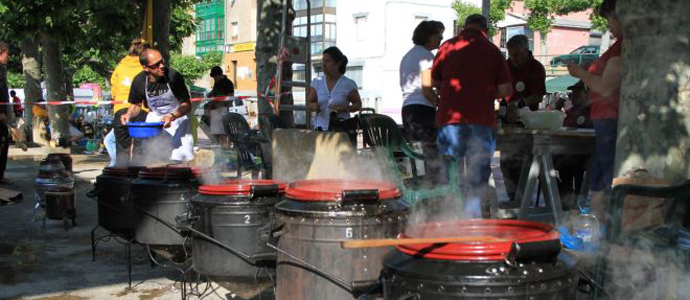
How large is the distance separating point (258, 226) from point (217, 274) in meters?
0.36

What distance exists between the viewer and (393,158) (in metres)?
5.18

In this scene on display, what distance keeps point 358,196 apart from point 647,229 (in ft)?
4.85

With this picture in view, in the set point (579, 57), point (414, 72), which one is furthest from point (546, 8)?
point (414, 72)

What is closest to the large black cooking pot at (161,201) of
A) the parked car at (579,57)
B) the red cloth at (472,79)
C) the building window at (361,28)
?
the red cloth at (472,79)

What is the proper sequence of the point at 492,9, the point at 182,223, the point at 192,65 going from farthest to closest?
the point at 192,65 < the point at 492,9 < the point at 182,223

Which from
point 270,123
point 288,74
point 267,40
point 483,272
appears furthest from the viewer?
point 267,40

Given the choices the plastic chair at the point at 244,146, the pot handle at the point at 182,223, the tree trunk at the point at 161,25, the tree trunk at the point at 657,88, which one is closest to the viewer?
the tree trunk at the point at 657,88

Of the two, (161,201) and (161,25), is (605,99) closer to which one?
(161,201)

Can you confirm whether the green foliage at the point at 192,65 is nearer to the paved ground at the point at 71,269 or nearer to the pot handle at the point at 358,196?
the paved ground at the point at 71,269

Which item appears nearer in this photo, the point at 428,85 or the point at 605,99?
the point at 605,99

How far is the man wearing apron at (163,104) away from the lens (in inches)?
242

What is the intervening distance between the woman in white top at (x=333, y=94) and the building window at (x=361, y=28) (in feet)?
123

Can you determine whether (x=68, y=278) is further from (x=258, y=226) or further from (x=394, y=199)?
(x=394, y=199)

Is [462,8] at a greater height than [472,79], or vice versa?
[462,8]
